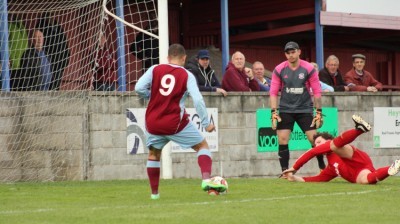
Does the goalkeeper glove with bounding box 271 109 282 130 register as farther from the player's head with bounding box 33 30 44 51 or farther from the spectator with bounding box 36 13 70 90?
the player's head with bounding box 33 30 44 51

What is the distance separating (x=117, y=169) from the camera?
1731cm

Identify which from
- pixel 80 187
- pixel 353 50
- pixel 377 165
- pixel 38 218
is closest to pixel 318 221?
pixel 38 218

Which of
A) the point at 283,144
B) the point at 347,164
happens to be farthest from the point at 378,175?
the point at 283,144

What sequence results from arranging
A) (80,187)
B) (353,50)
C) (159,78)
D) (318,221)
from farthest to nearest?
(353,50), (80,187), (159,78), (318,221)

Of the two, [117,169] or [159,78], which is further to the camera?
[117,169]

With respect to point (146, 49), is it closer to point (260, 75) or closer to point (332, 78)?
point (260, 75)

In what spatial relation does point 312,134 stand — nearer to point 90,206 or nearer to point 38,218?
point 90,206

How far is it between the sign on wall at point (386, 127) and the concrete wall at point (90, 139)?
2.88m

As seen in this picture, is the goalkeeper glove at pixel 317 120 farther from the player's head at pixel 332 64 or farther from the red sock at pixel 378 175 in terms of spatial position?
the player's head at pixel 332 64

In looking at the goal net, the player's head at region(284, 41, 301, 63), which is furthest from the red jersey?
the goal net

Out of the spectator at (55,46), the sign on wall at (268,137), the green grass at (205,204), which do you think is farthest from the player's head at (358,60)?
the green grass at (205,204)

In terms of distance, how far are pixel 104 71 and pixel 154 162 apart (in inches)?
279

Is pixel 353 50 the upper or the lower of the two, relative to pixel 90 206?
upper

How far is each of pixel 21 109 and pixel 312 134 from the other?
4809 millimetres
